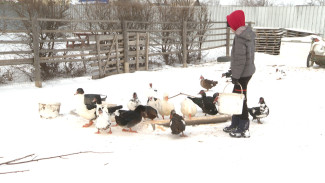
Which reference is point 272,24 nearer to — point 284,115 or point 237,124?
point 284,115

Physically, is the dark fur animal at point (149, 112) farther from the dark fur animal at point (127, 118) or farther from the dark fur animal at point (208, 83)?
the dark fur animal at point (208, 83)

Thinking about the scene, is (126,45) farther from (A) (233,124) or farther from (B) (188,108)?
(A) (233,124)

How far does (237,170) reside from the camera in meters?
3.42

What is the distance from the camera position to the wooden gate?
10.2 metres

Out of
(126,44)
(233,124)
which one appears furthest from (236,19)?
(126,44)

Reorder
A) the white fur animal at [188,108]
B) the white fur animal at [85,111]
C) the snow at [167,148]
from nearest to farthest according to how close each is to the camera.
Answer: the snow at [167,148] < the white fur animal at [85,111] < the white fur animal at [188,108]

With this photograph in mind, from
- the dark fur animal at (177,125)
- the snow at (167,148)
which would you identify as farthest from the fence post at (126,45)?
the dark fur animal at (177,125)

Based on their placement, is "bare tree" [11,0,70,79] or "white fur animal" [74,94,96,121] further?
"bare tree" [11,0,70,79]

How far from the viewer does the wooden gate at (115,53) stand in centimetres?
1023

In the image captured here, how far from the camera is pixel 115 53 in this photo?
1088 cm

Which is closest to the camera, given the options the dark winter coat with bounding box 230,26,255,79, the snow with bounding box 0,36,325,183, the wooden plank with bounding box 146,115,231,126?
the snow with bounding box 0,36,325,183

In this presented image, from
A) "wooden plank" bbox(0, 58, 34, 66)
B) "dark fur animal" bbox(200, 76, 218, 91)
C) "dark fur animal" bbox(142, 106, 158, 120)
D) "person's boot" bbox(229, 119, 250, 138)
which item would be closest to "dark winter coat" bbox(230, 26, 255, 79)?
"person's boot" bbox(229, 119, 250, 138)

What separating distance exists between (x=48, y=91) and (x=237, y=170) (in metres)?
6.24

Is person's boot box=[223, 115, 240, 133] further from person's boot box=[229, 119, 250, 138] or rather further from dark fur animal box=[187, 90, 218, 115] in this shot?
dark fur animal box=[187, 90, 218, 115]
